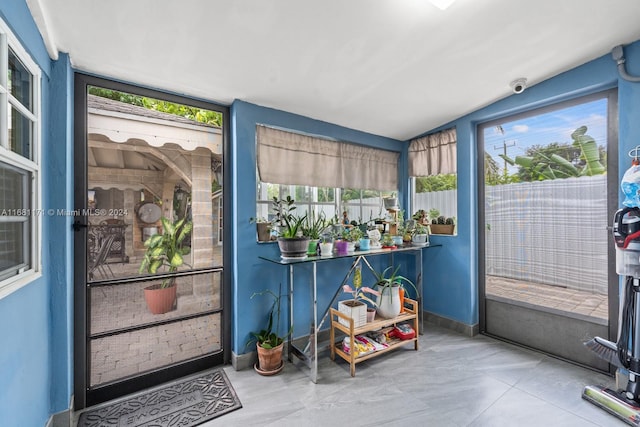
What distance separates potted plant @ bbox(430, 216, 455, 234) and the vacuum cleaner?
4.45ft

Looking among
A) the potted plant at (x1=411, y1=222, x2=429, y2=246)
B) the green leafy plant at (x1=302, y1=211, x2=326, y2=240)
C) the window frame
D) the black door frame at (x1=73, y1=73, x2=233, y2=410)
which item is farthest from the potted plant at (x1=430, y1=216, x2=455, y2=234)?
the black door frame at (x1=73, y1=73, x2=233, y2=410)

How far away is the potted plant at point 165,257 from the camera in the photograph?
2150mm

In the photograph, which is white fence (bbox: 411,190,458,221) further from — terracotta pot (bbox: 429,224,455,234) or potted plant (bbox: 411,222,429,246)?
potted plant (bbox: 411,222,429,246)

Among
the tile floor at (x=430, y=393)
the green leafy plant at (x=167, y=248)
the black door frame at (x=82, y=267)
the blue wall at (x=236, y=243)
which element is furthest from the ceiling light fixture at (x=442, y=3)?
the tile floor at (x=430, y=393)

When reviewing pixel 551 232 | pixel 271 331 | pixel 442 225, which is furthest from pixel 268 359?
pixel 551 232

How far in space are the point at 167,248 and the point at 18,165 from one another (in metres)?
1.07

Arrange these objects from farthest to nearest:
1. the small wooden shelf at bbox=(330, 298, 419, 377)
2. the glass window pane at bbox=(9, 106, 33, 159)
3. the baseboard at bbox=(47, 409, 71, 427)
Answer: the small wooden shelf at bbox=(330, 298, 419, 377)
the baseboard at bbox=(47, 409, 71, 427)
the glass window pane at bbox=(9, 106, 33, 159)

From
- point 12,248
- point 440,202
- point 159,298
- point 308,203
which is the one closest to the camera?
point 12,248

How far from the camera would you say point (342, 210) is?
10.2 feet

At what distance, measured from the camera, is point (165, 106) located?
7.30ft

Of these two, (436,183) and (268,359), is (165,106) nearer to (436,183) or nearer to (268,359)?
(268,359)

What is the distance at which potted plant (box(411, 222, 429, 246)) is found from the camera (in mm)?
3023

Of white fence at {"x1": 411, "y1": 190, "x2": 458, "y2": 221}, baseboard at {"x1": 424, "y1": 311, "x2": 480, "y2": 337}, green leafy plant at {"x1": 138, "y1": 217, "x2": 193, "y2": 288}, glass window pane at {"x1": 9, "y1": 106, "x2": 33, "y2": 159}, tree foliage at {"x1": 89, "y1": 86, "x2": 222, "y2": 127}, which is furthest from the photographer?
white fence at {"x1": 411, "y1": 190, "x2": 458, "y2": 221}

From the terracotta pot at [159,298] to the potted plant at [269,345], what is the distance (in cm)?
64
